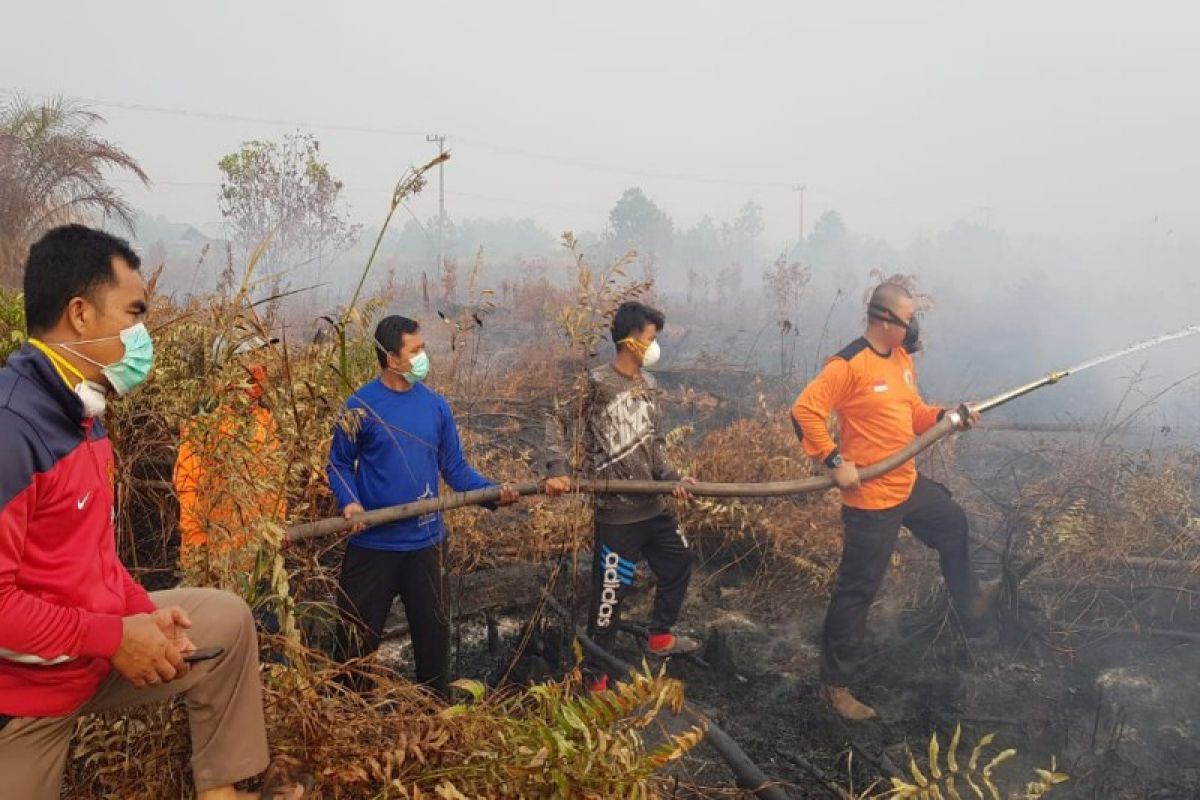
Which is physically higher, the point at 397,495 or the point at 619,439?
the point at 619,439

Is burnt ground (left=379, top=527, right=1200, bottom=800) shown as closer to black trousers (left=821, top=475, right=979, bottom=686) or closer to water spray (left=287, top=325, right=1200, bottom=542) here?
black trousers (left=821, top=475, right=979, bottom=686)

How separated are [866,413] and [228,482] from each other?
3355 millimetres

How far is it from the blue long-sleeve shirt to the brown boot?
7.84ft

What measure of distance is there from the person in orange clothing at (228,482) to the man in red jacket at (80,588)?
13.1 inches

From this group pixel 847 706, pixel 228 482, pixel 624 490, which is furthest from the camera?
pixel 847 706

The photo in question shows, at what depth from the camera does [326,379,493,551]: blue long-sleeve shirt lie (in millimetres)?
3424

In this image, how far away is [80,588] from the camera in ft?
5.78

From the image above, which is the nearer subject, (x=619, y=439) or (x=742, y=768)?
(x=742, y=768)

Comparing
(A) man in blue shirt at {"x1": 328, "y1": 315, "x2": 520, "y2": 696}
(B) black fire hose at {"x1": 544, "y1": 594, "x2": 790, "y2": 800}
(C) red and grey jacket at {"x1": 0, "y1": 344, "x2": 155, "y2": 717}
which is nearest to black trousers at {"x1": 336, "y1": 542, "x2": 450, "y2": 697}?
(A) man in blue shirt at {"x1": 328, "y1": 315, "x2": 520, "y2": 696}

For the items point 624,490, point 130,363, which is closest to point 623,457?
point 624,490

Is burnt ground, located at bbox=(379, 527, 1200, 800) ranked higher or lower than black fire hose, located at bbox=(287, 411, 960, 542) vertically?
lower

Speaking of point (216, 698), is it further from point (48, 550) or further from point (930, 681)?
point (930, 681)

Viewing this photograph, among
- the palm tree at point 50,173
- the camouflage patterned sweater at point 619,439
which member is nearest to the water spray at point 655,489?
the camouflage patterned sweater at point 619,439

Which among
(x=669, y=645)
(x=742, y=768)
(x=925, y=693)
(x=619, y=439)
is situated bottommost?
(x=925, y=693)
